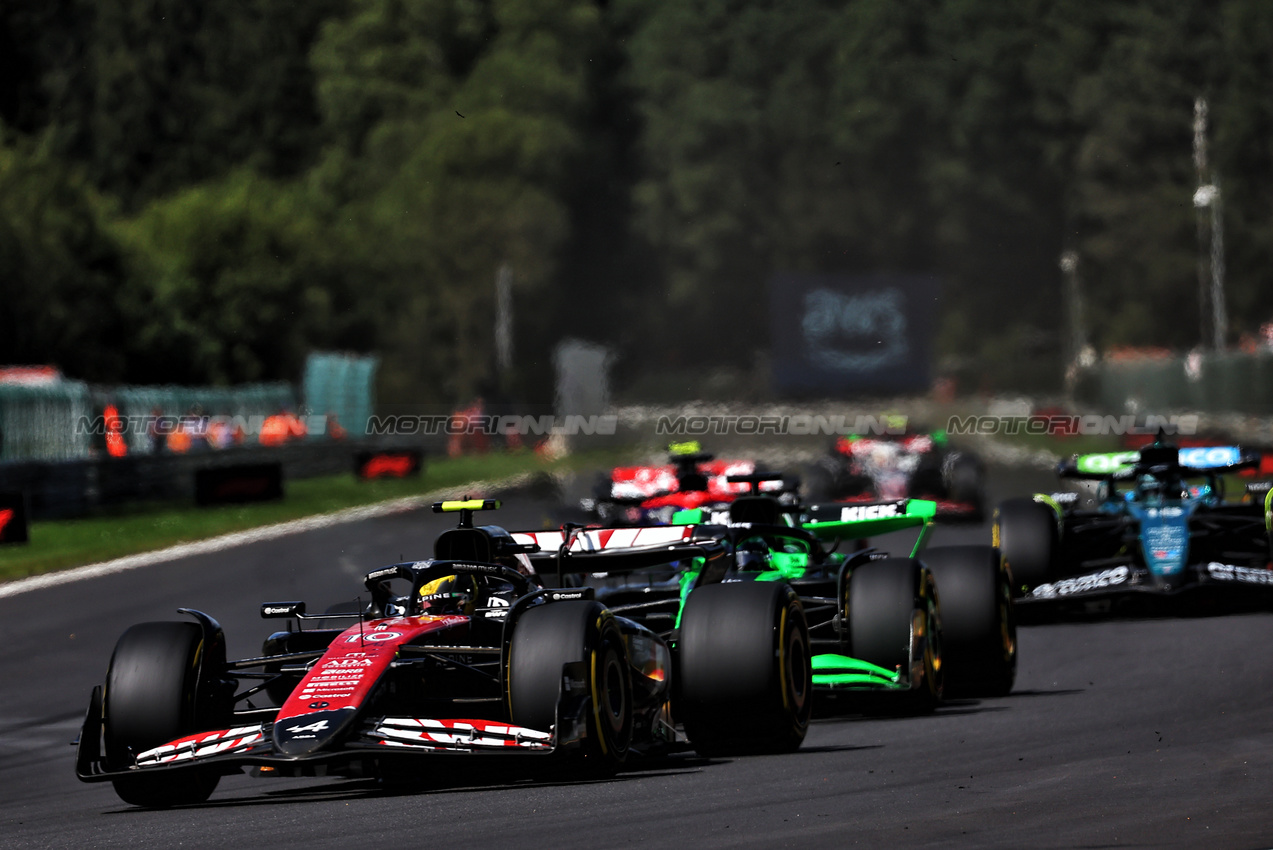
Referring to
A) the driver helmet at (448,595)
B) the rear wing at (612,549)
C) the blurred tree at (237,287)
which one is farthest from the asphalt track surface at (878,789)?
the blurred tree at (237,287)

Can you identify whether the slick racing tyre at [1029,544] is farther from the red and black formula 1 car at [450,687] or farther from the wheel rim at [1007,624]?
the red and black formula 1 car at [450,687]

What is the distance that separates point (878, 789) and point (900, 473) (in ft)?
56.7

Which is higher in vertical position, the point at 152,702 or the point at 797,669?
the point at 152,702

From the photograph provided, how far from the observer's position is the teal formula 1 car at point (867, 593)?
1029 centimetres

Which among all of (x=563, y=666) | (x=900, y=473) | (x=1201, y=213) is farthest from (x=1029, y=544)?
(x=1201, y=213)

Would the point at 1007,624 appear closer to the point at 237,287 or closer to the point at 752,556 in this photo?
the point at 752,556

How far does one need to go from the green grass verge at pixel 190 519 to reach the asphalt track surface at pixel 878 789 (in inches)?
391

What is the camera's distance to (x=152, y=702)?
26.9 feet

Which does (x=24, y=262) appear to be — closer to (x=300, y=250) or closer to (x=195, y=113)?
(x=300, y=250)

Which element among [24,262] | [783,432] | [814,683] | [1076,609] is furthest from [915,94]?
[814,683]

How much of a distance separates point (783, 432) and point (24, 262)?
693 inches

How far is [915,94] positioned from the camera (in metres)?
55.7

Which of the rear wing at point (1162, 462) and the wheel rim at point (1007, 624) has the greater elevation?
the rear wing at point (1162, 462)

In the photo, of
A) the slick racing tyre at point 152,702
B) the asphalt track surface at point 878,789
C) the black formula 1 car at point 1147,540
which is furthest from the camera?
the black formula 1 car at point 1147,540
